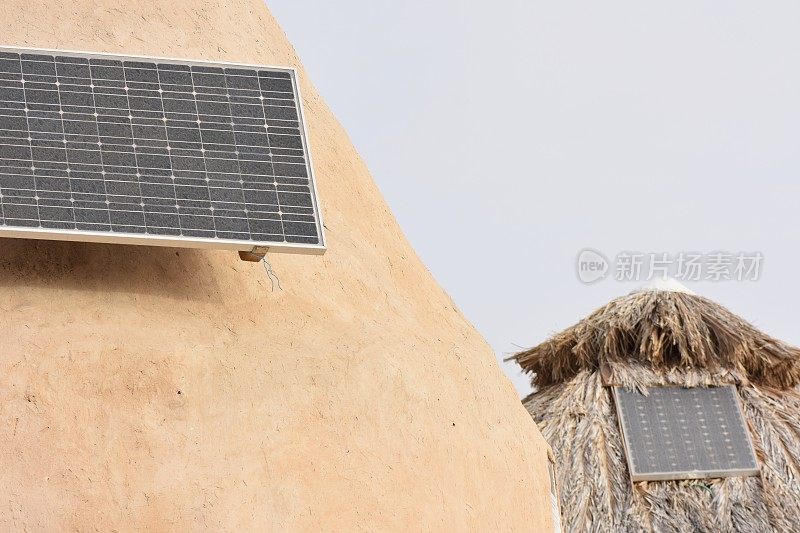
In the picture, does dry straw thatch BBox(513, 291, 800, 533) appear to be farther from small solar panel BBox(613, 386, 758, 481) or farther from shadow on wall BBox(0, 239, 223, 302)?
shadow on wall BBox(0, 239, 223, 302)

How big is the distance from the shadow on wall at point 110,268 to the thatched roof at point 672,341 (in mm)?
6853

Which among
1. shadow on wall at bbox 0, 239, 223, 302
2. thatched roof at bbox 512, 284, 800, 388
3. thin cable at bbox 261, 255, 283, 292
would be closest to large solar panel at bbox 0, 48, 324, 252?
shadow on wall at bbox 0, 239, 223, 302

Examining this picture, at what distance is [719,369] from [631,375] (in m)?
0.98

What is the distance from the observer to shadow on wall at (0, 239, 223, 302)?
21.9 ft

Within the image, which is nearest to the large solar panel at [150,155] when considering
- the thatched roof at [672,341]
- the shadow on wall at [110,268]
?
the shadow on wall at [110,268]

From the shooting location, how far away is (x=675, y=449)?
12930mm

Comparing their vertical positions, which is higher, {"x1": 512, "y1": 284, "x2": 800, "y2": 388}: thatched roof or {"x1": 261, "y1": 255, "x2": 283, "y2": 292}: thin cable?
{"x1": 512, "y1": 284, "x2": 800, "y2": 388}: thatched roof

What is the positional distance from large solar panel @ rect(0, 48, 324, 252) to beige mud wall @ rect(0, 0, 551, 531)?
0.32 metres

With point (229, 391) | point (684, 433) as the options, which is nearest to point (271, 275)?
point (229, 391)

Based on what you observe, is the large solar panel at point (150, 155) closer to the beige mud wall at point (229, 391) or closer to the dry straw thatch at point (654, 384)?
the beige mud wall at point (229, 391)

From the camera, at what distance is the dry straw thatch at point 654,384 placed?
1223 cm

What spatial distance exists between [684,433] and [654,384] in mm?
590

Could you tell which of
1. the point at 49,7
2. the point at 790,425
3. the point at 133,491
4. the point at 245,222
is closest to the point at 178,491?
the point at 133,491

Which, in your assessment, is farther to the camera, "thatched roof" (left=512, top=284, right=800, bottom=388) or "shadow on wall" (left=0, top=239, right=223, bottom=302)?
"thatched roof" (left=512, top=284, right=800, bottom=388)
